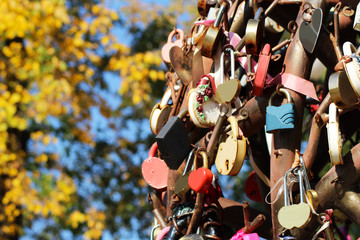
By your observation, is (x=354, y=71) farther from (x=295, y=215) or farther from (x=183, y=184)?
(x=183, y=184)

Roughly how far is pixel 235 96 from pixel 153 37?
485 centimetres

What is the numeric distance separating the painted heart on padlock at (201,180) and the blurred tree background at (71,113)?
3.98 m

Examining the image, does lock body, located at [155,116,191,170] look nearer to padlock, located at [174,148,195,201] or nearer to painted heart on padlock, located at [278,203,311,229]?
padlock, located at [174,148,195,201]

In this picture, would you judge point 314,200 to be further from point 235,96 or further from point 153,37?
point 153,37

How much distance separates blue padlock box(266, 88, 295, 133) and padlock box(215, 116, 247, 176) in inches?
2.3

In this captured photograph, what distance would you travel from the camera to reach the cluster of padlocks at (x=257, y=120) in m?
0.94

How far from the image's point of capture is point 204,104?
43.9 inches

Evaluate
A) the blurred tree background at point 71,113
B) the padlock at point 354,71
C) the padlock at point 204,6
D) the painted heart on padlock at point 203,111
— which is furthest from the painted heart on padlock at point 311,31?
the blurred tree background at point 71,113

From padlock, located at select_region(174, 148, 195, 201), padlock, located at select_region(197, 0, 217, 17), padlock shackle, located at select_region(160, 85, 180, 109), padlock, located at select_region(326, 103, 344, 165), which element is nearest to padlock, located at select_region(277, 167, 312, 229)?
padlock, located at select_region(326, 103, 344, 165)

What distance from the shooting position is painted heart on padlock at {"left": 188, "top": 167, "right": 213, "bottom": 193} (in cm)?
99

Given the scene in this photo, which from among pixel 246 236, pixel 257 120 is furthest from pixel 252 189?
pixel 246 236

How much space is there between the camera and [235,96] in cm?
103

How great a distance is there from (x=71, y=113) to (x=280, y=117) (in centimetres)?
448

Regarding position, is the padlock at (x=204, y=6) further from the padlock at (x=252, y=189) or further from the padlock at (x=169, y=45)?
the padlock at (x=252, y=189)
